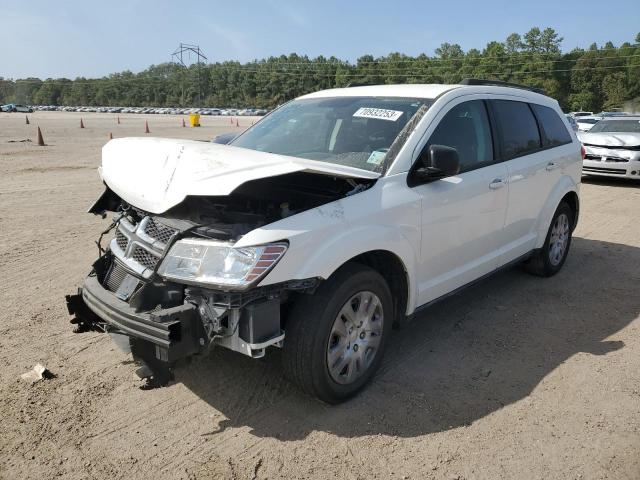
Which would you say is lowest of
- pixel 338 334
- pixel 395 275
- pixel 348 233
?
pixel 338 334

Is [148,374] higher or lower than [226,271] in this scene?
lower

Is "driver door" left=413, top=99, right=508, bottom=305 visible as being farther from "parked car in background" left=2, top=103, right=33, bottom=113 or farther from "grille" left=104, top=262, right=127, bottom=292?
"parked car in background" left=2, top=103, right=33, bottom=113

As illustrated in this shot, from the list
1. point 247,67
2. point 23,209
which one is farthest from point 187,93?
point 23,209

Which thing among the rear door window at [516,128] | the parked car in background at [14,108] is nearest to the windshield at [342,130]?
the rear door window at [516,128]

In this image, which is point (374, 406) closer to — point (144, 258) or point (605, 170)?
point (144, 258)

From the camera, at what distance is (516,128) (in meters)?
4.75

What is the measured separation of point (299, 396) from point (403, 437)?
73cm

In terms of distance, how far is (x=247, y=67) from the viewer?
153750 mm

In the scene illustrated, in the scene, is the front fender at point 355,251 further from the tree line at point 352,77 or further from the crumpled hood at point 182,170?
the tree line at point 352,77

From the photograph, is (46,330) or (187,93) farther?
(187,93)

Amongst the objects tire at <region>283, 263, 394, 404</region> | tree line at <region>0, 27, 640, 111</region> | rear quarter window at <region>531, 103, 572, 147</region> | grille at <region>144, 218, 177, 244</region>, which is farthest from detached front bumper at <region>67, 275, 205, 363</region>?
tree line at <region>0, 27, 640, 111</region>

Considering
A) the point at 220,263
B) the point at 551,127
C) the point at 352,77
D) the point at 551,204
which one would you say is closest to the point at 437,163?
the point at 220,263

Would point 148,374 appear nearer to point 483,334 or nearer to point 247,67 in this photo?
point 483,334

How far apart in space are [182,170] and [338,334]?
4.33 ft
